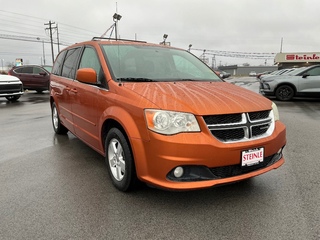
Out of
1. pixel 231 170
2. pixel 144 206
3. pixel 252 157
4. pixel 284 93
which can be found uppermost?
pixel 252 157

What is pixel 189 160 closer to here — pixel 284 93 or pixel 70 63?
pixel 70 63

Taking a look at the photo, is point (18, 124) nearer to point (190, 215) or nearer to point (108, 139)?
point (108, 139)

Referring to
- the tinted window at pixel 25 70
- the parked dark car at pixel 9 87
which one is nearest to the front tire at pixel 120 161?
the parked dark car at pixel 9 87

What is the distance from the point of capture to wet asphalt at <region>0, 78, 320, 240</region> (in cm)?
249

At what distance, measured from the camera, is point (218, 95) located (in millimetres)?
3080

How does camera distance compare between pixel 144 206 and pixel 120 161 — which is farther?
pixel 120 161

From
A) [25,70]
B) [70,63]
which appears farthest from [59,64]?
[25,70]

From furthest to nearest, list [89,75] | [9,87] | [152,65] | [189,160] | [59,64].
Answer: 1. [9,87]
2. [59,64]
3. [152,65]
4. [89,75]
5. [189,160]

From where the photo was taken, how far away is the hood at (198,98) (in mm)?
2723

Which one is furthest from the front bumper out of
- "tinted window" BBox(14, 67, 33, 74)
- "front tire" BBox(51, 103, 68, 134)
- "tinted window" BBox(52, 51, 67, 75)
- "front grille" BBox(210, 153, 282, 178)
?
"tinted window" BBox(14, 67, 33, 74)

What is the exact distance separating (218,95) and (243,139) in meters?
0.57

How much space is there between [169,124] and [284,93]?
427 inches

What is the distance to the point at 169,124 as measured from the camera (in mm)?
2643

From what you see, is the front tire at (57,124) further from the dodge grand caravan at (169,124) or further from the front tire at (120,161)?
the front tire at (120,161)
